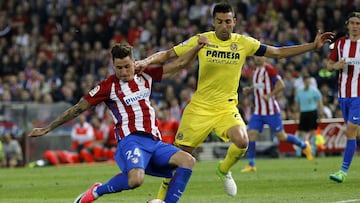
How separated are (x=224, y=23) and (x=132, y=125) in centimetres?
244

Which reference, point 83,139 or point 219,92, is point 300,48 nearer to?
point 219,92

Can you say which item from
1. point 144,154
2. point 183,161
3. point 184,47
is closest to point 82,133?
point 184,47

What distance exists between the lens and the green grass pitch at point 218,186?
12930 mm

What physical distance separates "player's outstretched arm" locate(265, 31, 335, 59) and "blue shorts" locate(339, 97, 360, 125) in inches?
109

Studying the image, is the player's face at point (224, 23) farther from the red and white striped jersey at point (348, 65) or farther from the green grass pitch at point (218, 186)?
the red and white striped jersey at point (348, 65)

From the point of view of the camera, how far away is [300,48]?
12.2 meters

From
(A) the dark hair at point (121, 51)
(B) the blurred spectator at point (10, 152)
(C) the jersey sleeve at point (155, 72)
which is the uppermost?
(A) the dark hair at point (121, 51)

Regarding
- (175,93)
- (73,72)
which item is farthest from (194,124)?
(73,72)

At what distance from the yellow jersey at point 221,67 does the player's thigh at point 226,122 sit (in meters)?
0.13

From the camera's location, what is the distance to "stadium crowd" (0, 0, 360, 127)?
26.9 meters

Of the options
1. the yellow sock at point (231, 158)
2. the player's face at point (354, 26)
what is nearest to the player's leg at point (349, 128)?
the player's face at point (354, 26)

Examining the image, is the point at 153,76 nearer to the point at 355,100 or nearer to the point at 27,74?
the point at 355,100

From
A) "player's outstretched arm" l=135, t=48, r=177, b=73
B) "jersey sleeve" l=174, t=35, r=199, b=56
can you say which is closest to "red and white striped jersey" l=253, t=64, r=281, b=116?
"jersey sleeve" l=174, t=35, r=199, b=56

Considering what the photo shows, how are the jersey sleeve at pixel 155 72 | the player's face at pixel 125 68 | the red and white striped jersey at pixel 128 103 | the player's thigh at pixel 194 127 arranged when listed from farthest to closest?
1. the player's thigh at pixel 194 127
2. the jersey sleeve at pixel 155 72
3. the red and white striped jersey at pixel 128 103
4. the player's face at pixel 125 68
